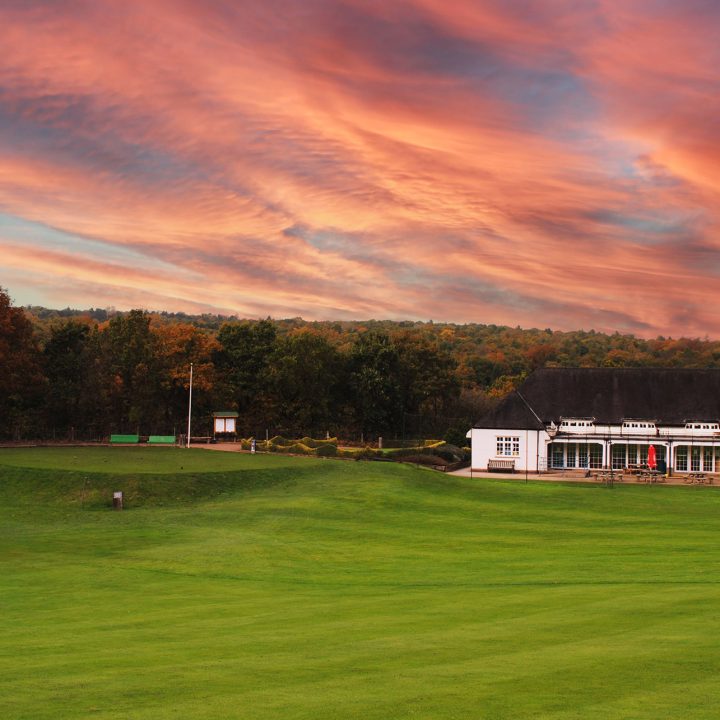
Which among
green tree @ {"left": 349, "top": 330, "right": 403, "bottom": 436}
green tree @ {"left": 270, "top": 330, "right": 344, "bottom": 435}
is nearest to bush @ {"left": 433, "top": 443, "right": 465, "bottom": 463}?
green tree @ {"left": 270, "top": 330, "right": 344, "bottom": 435}

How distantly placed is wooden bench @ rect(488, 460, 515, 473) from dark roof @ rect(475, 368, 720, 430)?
8.08 ft

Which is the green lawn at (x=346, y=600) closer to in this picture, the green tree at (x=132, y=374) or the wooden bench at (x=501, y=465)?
the wooden bench at (x=501, y=465)

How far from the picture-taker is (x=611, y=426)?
5888 cm

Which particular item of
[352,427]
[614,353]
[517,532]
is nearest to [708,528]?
[517,532]

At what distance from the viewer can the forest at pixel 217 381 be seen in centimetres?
7200

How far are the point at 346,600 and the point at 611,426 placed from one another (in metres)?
44.7

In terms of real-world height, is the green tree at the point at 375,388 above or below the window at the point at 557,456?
above

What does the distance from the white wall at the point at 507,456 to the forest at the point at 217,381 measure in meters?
11.8

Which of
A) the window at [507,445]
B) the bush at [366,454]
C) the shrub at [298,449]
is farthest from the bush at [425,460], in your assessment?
the shrub at [298,449]

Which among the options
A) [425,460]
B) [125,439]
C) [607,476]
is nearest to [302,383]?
[125,439]

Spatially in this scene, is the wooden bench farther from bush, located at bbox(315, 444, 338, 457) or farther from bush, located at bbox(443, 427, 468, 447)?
bush, located at bbox(443, 427, 468, 447)

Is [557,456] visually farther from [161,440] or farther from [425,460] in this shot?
[161,440]

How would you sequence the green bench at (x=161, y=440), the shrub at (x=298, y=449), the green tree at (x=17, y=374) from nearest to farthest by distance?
1. the shrub at (x=298, y=449)
2. the green tree at (x=17, y=374)
3. the green bench at (x=161, y=440)

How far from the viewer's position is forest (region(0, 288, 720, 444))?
72.0m
